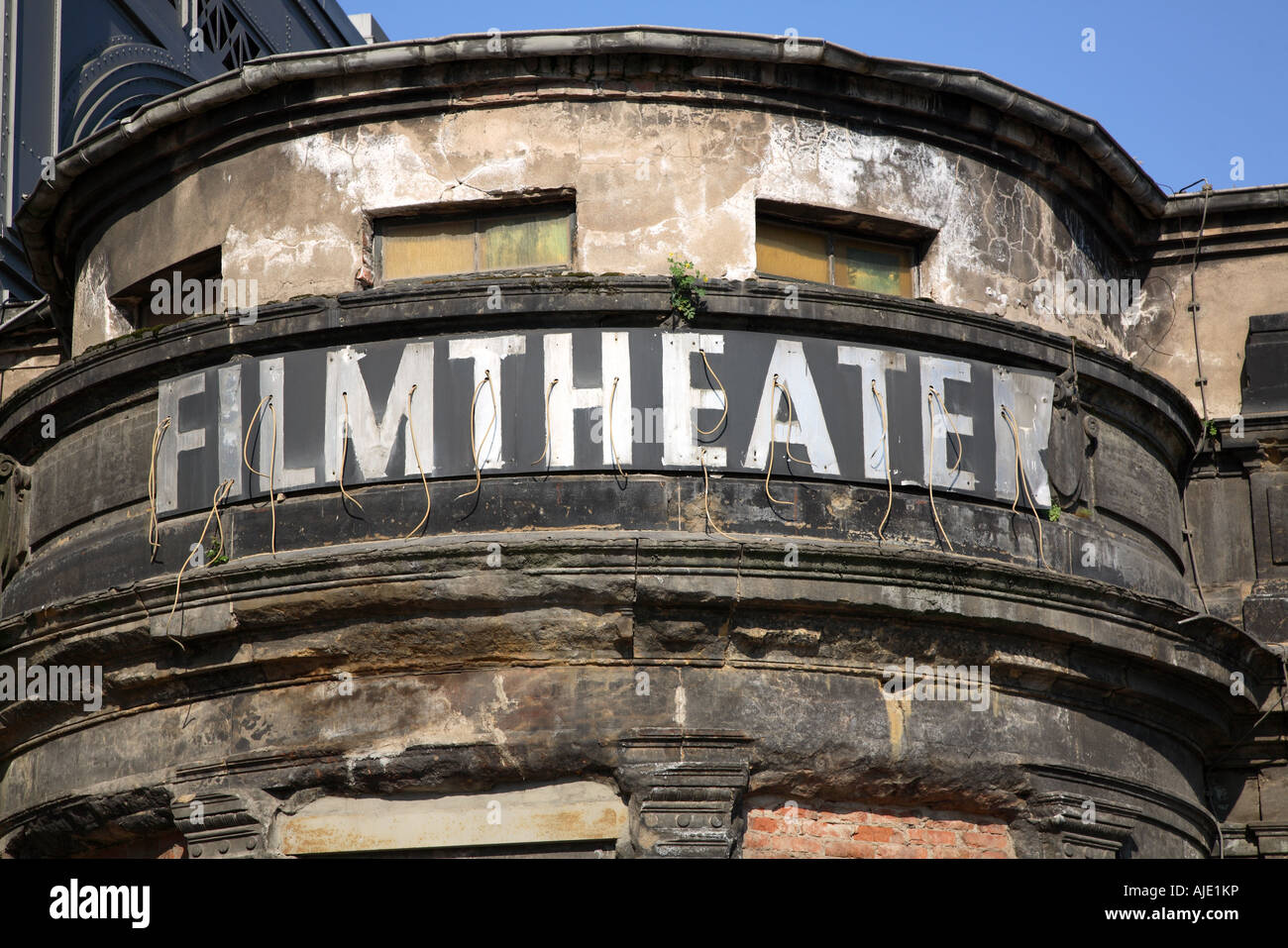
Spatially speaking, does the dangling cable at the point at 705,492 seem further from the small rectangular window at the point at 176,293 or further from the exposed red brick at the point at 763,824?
the small rectangular window at the point at 176,293

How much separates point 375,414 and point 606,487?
5.23 ft

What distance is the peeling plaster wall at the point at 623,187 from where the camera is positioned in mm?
12555

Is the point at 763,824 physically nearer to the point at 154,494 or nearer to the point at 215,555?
the point at 215,555

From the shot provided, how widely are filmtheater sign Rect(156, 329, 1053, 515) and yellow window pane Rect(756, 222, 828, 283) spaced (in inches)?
31.6

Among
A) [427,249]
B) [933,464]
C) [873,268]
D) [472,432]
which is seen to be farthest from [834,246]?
[472,432]

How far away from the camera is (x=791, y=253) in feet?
42.4

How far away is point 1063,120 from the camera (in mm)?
13406

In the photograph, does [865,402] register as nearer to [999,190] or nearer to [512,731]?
[999,190]

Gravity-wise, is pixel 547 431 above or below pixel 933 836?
above

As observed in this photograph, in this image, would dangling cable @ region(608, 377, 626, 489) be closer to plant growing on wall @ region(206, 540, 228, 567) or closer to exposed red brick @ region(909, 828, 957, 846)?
plant growing on wall @ region(206, 540, 228, 567)

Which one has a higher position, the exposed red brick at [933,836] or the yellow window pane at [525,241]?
the yellow window pane at [525,241]

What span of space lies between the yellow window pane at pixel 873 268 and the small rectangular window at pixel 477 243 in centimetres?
193
